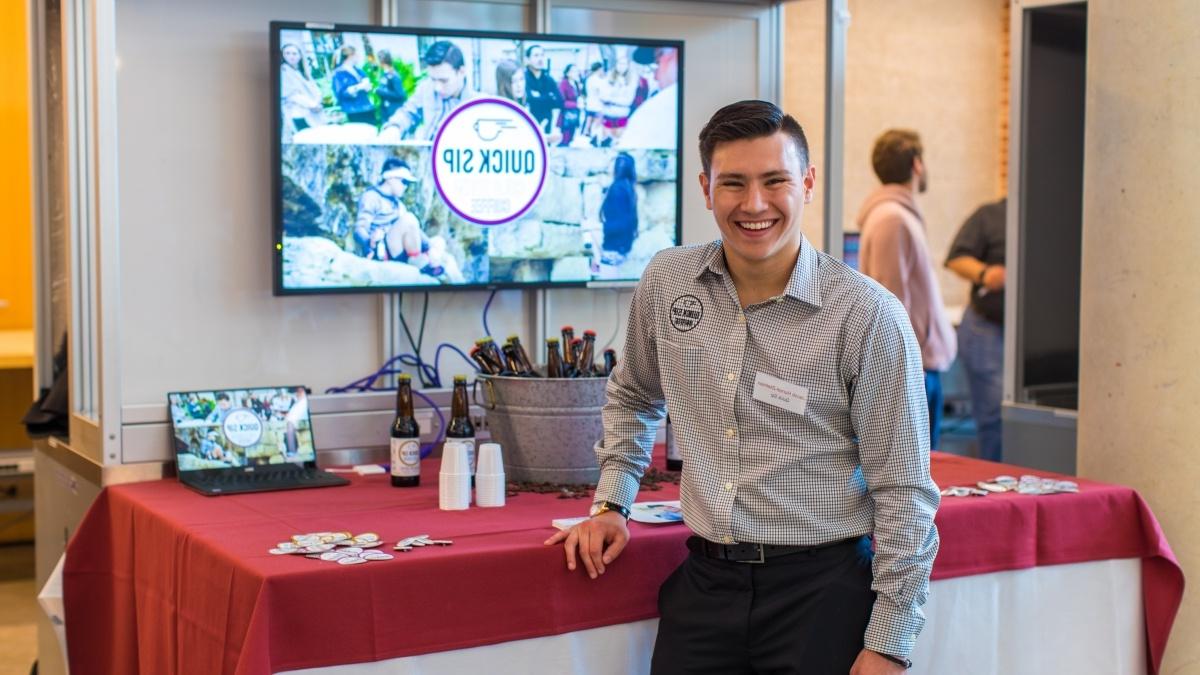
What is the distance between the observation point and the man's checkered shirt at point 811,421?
2.08 m

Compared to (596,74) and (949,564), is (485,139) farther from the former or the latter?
(949,564)

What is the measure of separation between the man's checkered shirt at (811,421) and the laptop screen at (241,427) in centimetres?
110

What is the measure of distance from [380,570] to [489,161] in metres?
1.41

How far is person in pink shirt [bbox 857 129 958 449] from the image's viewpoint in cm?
515

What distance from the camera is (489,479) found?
2.70 meters

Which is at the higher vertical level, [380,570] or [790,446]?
[790,446]

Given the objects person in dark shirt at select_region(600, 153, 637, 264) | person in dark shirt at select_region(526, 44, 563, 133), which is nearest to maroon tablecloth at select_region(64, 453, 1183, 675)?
person in dark shirt at select_region(600, 153, 637, 264)

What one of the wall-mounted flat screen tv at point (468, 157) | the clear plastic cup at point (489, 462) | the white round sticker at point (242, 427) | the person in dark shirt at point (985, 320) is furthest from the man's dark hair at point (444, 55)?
the person in dark shirt at point (985, 320)

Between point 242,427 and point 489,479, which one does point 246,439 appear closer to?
point 242,427

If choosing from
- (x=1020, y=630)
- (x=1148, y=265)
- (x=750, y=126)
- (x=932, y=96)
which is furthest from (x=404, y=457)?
(x=932, y=96)

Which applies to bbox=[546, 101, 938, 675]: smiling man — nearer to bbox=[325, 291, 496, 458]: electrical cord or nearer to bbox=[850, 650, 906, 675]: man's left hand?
bbox=[850, 650, 906, 675]: man's left hand

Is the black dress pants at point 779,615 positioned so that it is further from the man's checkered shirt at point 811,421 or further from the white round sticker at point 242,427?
the white round sticker at point 242,427

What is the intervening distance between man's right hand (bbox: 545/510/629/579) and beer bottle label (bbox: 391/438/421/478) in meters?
0.64

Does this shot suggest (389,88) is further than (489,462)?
Yes
